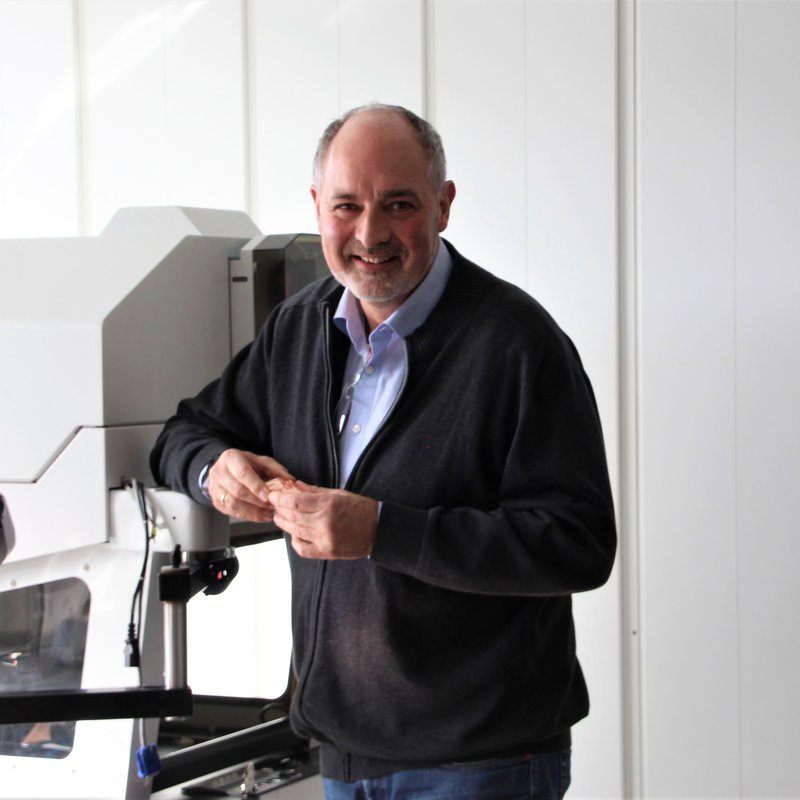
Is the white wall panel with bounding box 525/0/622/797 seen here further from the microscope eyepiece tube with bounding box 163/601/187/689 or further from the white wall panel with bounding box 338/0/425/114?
the microscope eyepiece tube with bounding box 163/601/187/689

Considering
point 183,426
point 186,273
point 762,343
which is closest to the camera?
point 183,426

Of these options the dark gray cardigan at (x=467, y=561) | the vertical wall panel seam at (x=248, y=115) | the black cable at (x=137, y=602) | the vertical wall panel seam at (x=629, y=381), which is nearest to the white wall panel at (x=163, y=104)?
the vertical wall panel seam at (x=248, y=115)

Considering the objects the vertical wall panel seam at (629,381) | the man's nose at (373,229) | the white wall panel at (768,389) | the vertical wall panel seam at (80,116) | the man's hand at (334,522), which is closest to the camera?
the man's hand at (334,522)

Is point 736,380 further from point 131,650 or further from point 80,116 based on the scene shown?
point 80,116

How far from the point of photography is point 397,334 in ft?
4.60

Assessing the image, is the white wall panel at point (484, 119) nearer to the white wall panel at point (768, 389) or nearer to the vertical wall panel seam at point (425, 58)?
the vertical wall panel seam at point (425, 58)

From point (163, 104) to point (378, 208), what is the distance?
1963 mm

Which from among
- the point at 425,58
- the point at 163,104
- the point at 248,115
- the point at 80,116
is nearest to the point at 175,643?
the point at 425,58

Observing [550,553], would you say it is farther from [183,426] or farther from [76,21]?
[76,21]

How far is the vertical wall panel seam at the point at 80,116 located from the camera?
3223 millimetres

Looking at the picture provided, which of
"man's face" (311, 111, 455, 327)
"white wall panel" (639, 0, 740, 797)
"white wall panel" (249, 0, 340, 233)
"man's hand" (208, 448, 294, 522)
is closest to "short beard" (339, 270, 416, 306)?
"man's face" (311, 111, 455, 327)

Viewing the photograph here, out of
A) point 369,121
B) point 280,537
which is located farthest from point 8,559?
point 369,121

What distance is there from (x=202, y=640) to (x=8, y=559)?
390 millimetres

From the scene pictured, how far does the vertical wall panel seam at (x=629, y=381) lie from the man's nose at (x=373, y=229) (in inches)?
50.1
